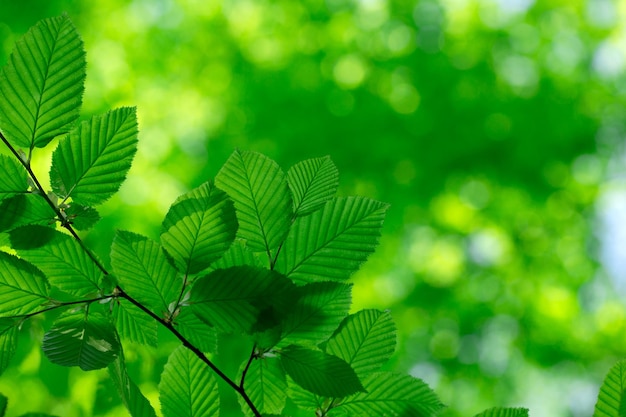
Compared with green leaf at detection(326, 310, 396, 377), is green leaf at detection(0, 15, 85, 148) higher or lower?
higher

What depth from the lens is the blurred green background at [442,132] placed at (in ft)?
13.0

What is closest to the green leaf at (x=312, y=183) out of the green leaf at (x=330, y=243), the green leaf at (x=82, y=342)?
the green leaf at (x=330, y=243)

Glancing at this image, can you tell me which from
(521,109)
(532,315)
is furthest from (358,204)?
(521,109)

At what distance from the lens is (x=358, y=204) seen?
0.99ft

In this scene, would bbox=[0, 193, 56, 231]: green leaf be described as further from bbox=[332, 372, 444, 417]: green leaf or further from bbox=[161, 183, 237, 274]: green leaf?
bbox=[332, 372, 444, 417]: green leaf

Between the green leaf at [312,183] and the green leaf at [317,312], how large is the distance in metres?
0.04

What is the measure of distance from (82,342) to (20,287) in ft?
0.15

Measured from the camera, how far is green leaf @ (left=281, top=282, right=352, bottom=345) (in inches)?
11.3

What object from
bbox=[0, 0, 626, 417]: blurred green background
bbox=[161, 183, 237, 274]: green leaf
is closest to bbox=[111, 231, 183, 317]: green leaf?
bbox=[161, 183, 237, 274]: green leaf

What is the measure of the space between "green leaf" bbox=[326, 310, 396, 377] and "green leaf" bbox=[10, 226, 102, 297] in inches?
5.2

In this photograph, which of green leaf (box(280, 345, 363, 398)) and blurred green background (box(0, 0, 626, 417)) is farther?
blurred green background (box(0, 0, 626, 417))

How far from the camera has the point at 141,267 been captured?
28cm

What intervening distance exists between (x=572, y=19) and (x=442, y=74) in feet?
3.78

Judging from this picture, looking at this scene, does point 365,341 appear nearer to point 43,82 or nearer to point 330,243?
point 330,243
